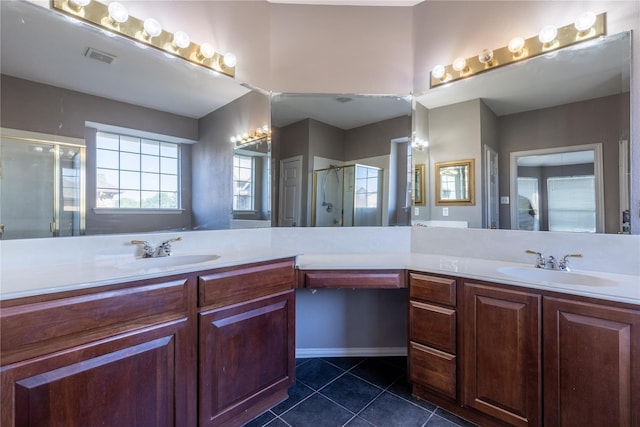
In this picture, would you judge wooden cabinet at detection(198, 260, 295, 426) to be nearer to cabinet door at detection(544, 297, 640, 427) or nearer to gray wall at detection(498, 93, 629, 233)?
cabinet door at detection(544, 297, 640, 427)

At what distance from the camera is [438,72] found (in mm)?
2025

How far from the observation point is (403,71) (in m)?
2.13

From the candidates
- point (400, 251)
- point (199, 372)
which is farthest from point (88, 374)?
point (400, 251)

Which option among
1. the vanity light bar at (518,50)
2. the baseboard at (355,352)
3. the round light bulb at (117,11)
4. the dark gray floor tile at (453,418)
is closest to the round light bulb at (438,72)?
the vanity light bar at (518,50)

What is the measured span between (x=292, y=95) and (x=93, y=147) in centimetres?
128

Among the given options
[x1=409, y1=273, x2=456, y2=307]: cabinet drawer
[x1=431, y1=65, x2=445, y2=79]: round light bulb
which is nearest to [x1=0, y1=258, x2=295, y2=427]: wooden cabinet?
[x1=409, y1=273, x2=456, y2=307]: cabinet drawer

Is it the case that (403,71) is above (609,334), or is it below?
above

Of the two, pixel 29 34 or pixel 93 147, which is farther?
pixel 93 147

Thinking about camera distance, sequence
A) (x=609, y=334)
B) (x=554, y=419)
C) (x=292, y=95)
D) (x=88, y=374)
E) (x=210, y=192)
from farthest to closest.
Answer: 1. (x=292, y=95)
2. (x=210, y=192)
3. (x=554, y=419)
4. (x=609, y=334)
5. (x=88, y=374)

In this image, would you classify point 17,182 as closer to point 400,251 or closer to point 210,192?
point 210,192

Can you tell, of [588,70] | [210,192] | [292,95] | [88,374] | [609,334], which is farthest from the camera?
[292,95]

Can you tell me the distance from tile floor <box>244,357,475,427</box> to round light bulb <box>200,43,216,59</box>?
2179mm

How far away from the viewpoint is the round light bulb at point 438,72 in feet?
6.60

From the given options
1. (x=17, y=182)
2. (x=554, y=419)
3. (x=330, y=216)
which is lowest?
(x=554, y=419)
